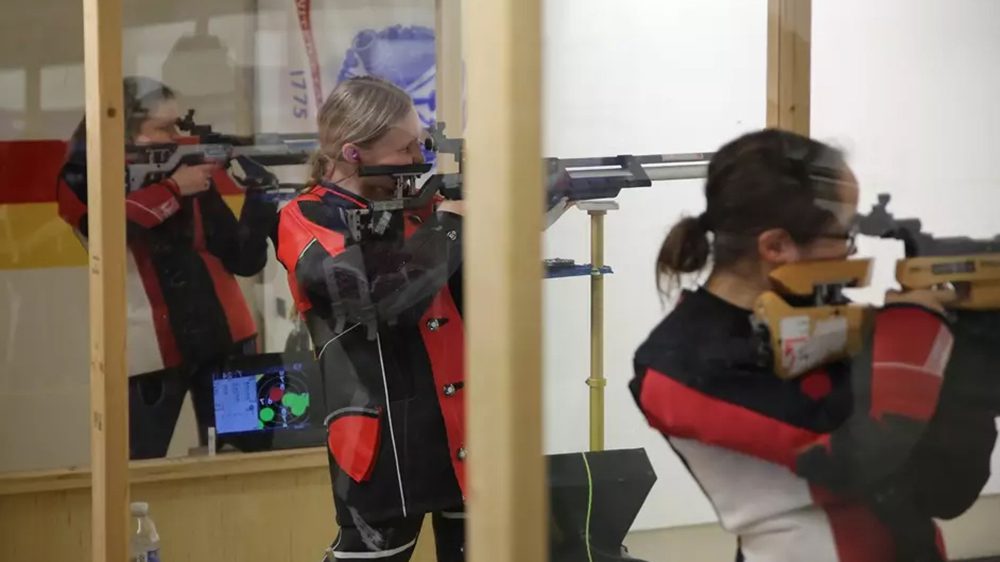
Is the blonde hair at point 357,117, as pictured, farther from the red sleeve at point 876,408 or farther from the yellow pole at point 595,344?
the red sleeve at point 876,408

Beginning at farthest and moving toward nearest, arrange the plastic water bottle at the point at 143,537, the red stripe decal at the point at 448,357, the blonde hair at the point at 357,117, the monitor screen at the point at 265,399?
the monitor screen at the point at 265,399
the plastic water bottle at the point at 143,537
the blonde hair at the point at 357,117
the red stripe decal at the point at 448,357

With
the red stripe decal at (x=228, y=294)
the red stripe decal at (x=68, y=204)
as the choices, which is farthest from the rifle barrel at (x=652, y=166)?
the red stripe decal at (x=68, y=204)

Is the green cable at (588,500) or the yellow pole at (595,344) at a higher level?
the yellow pole at (595,344)

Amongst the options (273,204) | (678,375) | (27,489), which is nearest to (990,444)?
(678,375)

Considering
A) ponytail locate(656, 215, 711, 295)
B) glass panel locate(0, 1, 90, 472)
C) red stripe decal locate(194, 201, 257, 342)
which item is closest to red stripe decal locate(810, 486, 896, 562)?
ponytail locate(656, 215, 711, 295)

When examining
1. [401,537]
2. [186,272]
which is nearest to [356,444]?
[401,537]

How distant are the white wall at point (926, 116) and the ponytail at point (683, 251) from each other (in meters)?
0.12

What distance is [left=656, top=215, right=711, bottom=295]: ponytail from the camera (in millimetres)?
1072

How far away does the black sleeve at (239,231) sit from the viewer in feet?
6.71

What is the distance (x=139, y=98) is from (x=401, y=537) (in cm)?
88

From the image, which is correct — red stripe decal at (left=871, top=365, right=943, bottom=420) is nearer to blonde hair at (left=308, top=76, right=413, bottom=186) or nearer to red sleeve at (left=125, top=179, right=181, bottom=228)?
blonde hair at (left=308, top=76, right=413, bottom=186)

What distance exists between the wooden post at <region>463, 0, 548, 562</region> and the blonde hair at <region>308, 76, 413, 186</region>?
0.76 meters

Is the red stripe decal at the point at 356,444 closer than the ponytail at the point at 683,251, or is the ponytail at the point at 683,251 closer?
the ponytail at the point at 683,251

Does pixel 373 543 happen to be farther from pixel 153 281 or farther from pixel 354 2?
pixel 354 2
